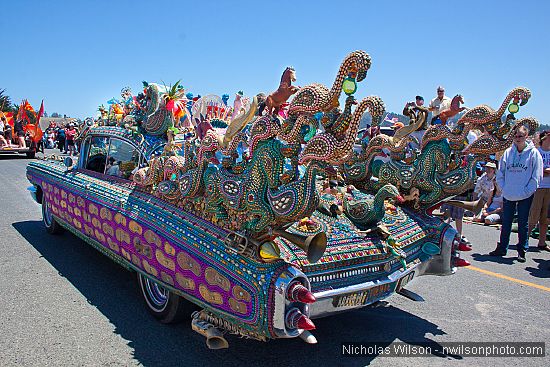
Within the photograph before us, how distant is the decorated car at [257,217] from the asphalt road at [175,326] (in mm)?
311

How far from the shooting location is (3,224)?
665cm

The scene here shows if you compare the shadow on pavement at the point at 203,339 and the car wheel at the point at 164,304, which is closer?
the shadow on pavement at the point at 203,339

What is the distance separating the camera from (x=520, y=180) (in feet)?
19.9

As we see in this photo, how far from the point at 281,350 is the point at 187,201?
Result: 1315mm

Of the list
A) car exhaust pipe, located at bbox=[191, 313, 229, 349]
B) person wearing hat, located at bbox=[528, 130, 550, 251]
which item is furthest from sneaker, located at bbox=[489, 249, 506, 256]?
car exhaust pipe, located at bbox=[191, 313, 229, 349]

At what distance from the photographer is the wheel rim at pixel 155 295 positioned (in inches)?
138

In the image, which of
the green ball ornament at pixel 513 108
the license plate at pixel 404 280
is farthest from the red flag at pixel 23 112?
the green ball ornament at pixel 513 108

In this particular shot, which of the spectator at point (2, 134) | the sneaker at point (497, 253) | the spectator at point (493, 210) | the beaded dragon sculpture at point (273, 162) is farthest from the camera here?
the spectator at point (2, 134)

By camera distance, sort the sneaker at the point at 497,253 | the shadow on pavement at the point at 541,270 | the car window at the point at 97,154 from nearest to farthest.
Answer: the car window at the point at 97,154 < the shadow on pavement at the point at 541,270 < the sneaker at the point at 497,253

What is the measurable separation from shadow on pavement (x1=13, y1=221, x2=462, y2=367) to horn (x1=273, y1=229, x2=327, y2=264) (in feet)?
3.26

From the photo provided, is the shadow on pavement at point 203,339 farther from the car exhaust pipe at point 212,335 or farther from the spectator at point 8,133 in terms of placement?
the spectator at point 8,133

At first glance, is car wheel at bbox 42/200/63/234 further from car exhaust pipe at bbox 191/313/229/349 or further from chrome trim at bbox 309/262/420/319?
chrome trim at bbox 309/262/420/319

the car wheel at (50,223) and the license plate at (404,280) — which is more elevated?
the license plate at (404,280)

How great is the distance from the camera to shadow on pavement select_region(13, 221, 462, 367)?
3.03 metres
